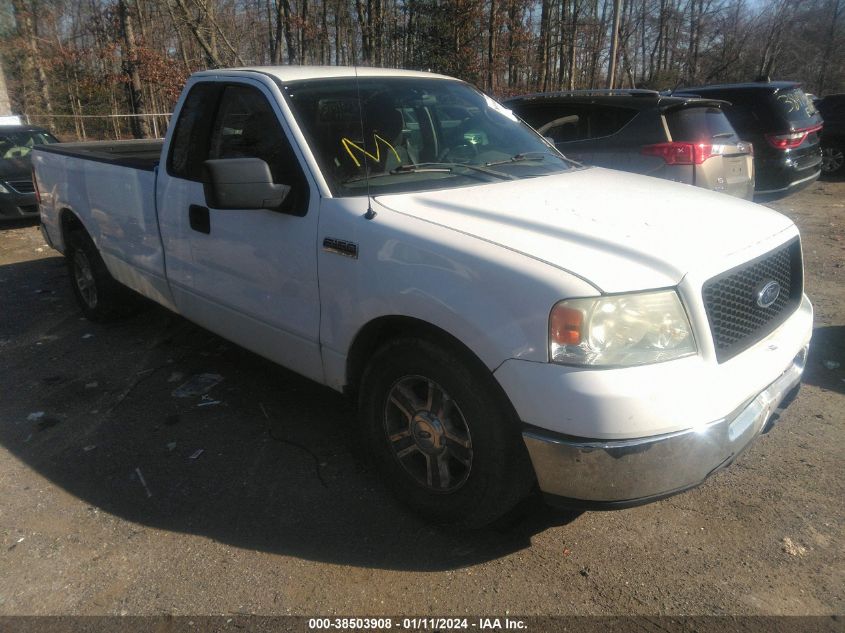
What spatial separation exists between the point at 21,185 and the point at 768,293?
11067 millimetres

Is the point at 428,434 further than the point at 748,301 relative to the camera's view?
Yes

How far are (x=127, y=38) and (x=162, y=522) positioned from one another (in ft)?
66.9

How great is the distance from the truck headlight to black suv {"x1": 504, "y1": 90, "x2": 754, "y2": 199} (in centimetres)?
436

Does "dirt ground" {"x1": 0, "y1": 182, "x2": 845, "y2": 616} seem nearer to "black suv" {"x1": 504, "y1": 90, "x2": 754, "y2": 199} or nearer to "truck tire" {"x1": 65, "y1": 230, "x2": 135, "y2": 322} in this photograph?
"truck tire" {"x1": 65, "y1": 230, "x2": 135, "y2": 322}

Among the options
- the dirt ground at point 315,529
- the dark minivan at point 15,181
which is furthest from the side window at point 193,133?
the dark minivan at point 15,181

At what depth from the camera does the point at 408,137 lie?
3.46m

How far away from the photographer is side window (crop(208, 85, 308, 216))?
3.15 metres

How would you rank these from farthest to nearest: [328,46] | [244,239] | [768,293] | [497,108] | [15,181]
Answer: [328,46] → [15,181] → [497,108] → [244,239] → [768,293]

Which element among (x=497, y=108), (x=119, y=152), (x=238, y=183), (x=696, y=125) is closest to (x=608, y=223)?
(x=238, y=183)

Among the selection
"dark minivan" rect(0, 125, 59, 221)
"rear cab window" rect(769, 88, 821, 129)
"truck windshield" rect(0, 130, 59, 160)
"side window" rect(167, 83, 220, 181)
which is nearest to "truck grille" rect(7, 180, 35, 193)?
"dark minivan" rect(0, 125, 59, 221)

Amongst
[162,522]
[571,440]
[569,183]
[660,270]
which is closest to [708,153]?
[569,183]

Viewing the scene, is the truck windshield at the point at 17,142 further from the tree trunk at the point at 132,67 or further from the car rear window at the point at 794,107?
the car rear window at the point at 794,107

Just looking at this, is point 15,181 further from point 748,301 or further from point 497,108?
point 748,301

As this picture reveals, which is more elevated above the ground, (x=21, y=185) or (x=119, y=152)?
(x=119, y=152)
